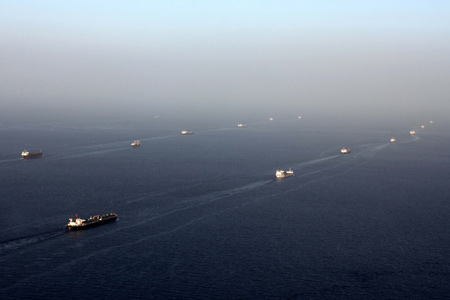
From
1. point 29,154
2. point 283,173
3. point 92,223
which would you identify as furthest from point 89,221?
point 29,154

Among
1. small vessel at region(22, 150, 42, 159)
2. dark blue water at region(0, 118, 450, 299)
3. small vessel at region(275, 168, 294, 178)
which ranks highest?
small vessel at region(22, 150, 42, 159)

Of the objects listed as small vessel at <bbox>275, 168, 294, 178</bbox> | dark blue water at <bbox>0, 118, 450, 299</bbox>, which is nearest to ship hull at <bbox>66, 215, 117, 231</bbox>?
dark blue water at <bbox>0, 118, 450, 299</bbox>

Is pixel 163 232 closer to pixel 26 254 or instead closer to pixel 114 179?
pixel 26 254

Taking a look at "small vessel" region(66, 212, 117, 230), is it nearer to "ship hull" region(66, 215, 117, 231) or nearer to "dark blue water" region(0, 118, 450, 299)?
"ship hull" region(66, 215, 117, 231)

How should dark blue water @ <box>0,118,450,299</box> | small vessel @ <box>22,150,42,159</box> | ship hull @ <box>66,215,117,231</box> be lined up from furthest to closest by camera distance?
1. small vessel @ <box>22,150,42,159</box>
2. ship hull @ <box>66,215,117,231</box>
3. dark blue water @ <box>0,118,450,299</box>

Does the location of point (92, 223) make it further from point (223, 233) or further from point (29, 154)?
point (29, 154)

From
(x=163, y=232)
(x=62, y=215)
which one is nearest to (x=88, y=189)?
(x=62, y=215)
